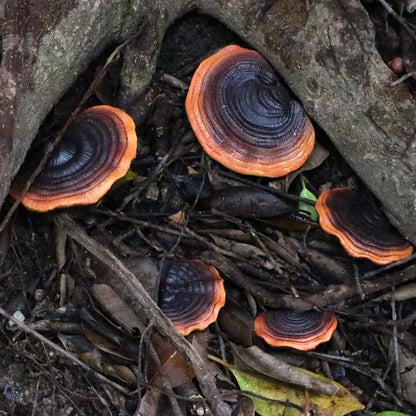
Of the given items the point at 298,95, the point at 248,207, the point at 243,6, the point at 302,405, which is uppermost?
the point at 243,6

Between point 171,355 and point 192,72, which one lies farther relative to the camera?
point 192,72

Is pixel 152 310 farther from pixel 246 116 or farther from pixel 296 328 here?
pixel 246 116

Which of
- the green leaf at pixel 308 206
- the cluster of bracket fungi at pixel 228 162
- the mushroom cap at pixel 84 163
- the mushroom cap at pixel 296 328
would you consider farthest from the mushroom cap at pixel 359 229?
the mushroom cap at pixel 84 163

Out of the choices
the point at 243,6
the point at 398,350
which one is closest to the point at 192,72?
the point at 243,6

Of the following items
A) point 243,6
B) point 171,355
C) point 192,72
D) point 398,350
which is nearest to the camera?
point 171,355

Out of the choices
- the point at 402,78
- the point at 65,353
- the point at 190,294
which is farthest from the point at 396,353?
the point at 65,353

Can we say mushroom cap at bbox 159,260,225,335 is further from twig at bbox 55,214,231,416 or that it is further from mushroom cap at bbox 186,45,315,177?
mushroom cap at bbox 186,45,315,177

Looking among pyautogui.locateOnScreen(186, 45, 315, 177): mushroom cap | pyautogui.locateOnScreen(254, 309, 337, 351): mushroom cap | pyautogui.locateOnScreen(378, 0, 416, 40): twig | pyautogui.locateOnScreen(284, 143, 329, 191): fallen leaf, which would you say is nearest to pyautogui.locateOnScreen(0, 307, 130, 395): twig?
pyautogui.locateOnScreen(254, 309, 337, 351): mushroom cap

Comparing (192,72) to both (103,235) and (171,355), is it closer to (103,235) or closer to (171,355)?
(103,235)
